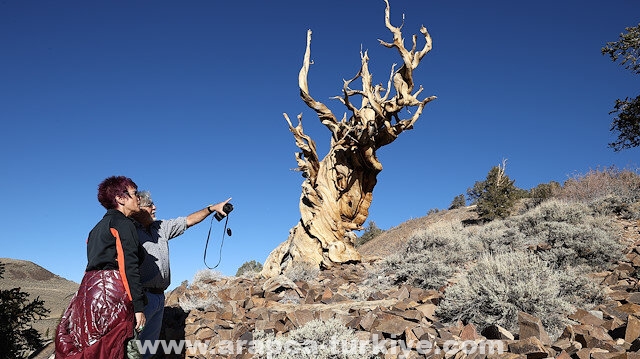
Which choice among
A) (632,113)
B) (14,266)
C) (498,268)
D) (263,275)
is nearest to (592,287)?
(498,268)

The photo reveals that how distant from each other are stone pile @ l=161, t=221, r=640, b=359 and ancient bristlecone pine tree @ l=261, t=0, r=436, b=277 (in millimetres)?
2202

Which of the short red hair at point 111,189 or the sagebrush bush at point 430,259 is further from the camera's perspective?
the sagebrush bush at point 430,259

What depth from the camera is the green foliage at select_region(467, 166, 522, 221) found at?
18.8 m

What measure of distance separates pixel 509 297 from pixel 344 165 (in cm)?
604

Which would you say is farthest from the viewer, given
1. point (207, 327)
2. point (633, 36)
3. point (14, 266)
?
point (14, 266)

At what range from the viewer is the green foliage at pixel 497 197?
742 inches

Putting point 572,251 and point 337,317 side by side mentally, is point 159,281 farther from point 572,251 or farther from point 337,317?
point 572,251

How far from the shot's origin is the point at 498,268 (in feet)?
15.1

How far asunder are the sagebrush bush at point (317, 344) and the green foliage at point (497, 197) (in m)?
16.5

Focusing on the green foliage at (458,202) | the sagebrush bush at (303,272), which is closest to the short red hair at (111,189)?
the sagebrush bush at (303,272)

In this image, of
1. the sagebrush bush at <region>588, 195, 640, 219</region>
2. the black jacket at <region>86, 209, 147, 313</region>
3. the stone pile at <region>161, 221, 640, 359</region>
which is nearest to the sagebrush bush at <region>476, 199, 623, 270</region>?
the stone pile at <region>161, 221, 640, 359</region>

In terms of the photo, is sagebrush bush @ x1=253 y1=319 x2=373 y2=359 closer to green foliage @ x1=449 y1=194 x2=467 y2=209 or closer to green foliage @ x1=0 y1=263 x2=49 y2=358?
green foliage @ x1=0 y1=263 x2=49 y2=358

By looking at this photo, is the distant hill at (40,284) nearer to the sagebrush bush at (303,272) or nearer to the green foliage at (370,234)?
the sagebrush bush at (303,272)

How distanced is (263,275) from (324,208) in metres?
2.16
